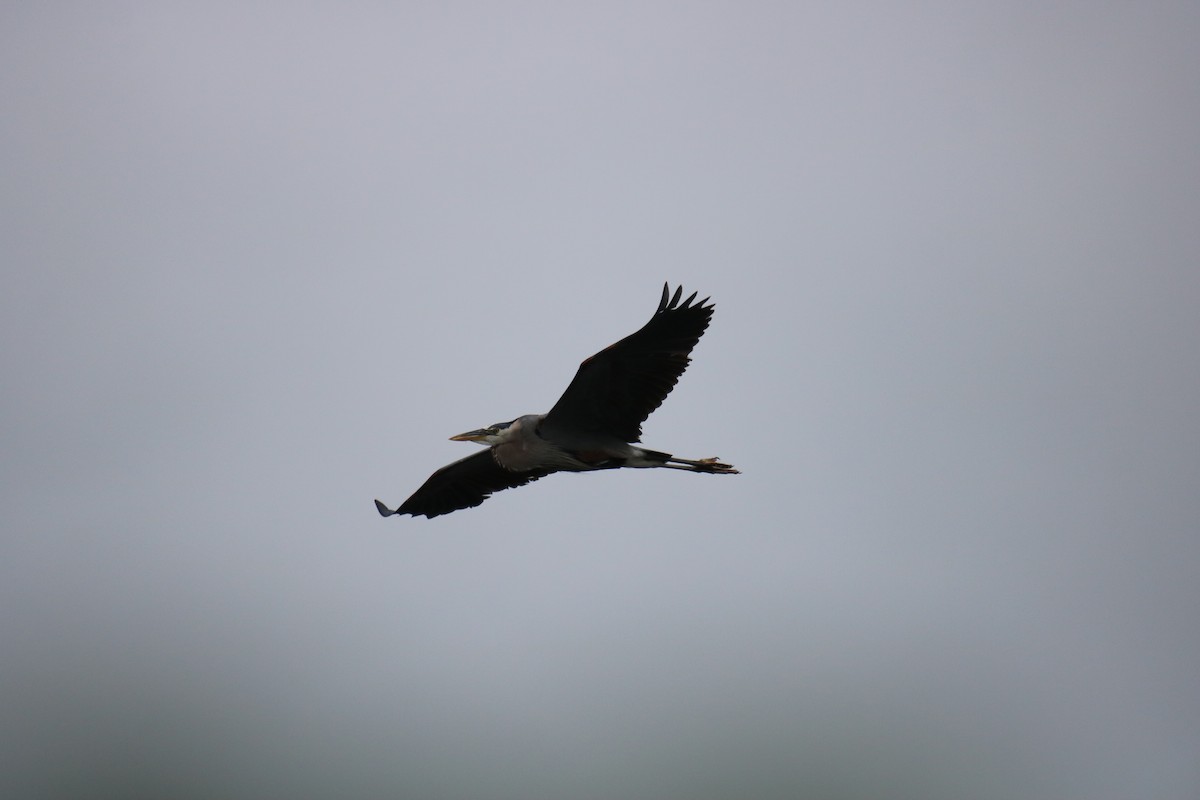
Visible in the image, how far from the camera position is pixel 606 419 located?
11273mm

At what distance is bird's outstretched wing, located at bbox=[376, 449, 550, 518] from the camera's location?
12695 millimetres

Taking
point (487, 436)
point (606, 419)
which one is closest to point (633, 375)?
point (606, 419)

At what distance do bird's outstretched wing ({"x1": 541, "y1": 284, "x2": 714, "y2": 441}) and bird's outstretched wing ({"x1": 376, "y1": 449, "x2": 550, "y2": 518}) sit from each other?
150cm

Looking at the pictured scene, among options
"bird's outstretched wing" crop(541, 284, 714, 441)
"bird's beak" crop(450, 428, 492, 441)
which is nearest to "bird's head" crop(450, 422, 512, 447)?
"bird's beak" crop(450, 428, 492, 441)

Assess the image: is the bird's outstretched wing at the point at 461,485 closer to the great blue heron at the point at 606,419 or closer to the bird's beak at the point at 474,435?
the great blue heron at the point at 606,419

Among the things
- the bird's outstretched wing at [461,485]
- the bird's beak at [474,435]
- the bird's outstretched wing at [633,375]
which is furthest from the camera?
the bird's outstretched wing at [461,485]

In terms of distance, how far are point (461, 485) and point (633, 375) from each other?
305cm

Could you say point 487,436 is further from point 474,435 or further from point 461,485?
point 461,485

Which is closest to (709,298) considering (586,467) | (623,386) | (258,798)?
(623,386)

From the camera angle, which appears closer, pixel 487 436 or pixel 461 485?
pixel 487 436

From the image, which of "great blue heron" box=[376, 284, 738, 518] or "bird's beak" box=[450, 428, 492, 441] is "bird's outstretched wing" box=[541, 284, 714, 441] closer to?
"great blue heron" box=[376, 284, 738, 518]

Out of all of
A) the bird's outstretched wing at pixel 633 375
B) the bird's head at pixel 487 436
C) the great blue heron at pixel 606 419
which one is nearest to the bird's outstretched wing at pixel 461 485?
the great blue heron at pixel 606 419

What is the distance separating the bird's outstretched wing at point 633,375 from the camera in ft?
34.6

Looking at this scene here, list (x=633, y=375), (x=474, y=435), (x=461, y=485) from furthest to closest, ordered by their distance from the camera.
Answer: (x=461, y=485), (x=474, y=435), (x=633, y=375)
